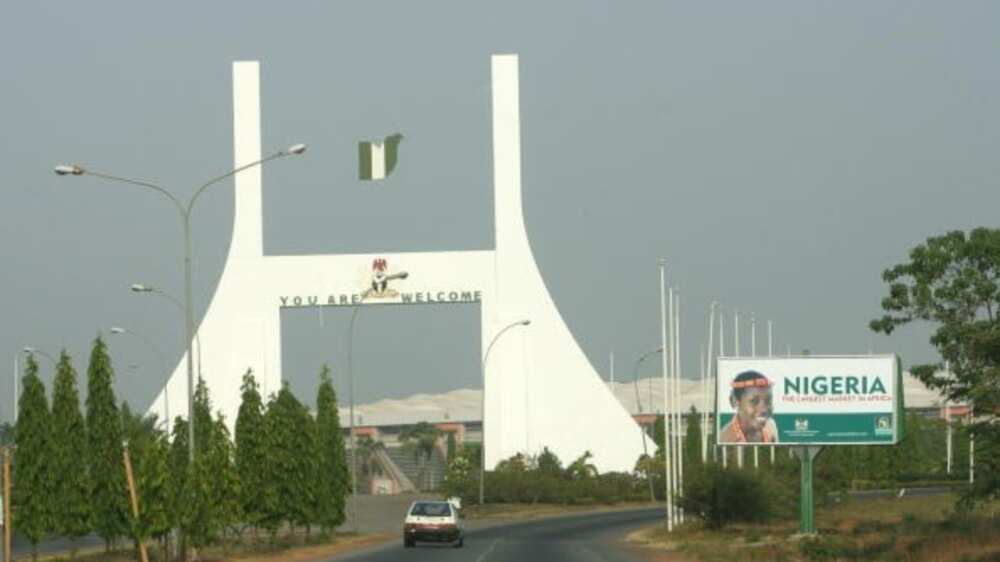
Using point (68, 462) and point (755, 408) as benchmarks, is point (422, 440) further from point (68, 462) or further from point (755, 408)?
point (68, 462)

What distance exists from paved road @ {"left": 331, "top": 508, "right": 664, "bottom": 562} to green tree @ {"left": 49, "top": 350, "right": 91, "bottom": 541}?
626 centimetres

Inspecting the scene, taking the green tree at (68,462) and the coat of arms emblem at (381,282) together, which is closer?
the green tree at (68,462)

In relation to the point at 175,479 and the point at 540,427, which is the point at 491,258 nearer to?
the point at 540,427

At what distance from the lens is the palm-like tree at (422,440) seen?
398 ft

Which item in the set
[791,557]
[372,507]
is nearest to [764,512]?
[791,557]

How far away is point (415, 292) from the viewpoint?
68.1 metres

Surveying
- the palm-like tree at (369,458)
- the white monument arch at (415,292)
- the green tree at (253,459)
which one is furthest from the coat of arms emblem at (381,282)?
the palm-like tree at (369,458)

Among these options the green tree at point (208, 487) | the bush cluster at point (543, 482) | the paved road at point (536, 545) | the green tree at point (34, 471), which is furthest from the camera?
the bush cluster at point (543, 482)

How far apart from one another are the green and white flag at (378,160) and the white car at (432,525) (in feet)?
61.2

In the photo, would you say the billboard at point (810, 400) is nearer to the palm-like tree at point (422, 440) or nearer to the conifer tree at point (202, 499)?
the conifer tree at point (202, 499)

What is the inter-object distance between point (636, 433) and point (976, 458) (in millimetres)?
32607

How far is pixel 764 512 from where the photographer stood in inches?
2235

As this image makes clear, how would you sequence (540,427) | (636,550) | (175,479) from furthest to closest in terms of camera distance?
1. (540,427)
2. (636,550)
3. (175,479)

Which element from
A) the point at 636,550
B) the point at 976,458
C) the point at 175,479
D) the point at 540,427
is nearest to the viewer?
the point at 175,479
